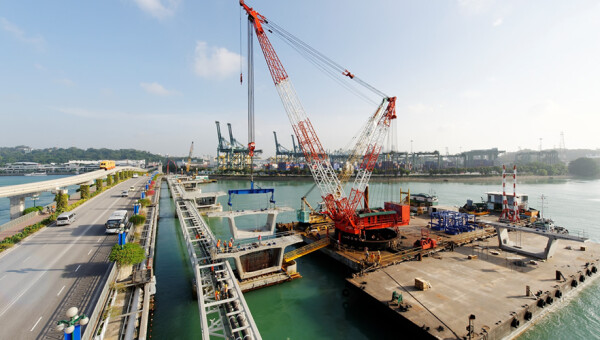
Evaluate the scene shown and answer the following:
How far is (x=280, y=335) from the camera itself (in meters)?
14.4

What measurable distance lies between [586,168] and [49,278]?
202302 millimetres

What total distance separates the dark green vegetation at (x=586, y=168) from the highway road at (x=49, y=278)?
199069 millimetres

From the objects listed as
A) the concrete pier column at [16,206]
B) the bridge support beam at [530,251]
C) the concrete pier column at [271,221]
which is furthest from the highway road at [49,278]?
the bridge support beam at [530,251]

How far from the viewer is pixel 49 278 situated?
46.2 feet

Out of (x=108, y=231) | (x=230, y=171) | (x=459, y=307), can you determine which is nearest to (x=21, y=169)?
(x=230, y=171)

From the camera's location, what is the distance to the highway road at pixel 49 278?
10.5 m

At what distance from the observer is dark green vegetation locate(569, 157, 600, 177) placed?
131 metres

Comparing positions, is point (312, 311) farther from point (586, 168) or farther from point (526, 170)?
point (586, 168)

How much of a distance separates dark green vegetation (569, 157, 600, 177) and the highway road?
199069 mm

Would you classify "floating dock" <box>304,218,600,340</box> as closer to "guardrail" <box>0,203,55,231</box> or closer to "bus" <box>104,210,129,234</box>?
"bus" <box>104,210,129,234</box>

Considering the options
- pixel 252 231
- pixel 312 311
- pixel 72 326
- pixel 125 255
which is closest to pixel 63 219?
pixel 125 255

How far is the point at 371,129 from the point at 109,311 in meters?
29.1

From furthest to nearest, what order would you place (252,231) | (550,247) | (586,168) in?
(586,168) < (252,231) < (550,247)

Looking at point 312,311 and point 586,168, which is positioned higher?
point 586,168
